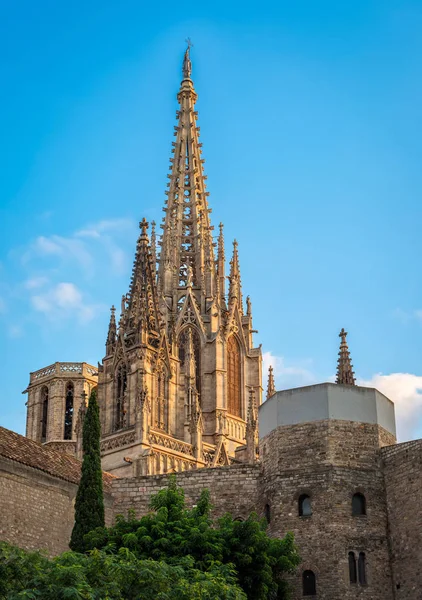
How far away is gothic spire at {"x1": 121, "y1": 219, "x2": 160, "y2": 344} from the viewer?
5803 cm

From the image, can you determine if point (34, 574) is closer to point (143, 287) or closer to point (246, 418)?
point (143, 287)

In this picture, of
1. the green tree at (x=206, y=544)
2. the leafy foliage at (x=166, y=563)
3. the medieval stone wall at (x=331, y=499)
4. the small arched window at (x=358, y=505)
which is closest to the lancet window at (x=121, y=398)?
the leafy foliage at (x=166, y=563)

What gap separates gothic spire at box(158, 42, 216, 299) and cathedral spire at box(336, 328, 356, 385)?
78.3ft

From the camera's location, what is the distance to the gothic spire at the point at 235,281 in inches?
2709

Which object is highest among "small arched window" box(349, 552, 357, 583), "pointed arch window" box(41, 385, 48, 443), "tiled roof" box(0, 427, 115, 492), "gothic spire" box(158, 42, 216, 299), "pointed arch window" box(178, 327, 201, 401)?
"gothic spire" box(158, 42, 216, 299)

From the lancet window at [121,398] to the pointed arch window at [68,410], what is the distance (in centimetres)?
1157

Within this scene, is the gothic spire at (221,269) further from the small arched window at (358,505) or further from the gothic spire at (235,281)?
the small arched window at (358,505)

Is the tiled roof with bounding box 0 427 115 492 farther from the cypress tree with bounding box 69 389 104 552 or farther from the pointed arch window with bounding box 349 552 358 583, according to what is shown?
the pointed arch window with bounding box 349 552 358 583

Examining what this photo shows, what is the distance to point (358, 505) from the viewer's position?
2802 centimetres

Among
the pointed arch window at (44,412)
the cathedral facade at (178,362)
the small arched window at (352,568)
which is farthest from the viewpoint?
the pointed arch window at (44,412)

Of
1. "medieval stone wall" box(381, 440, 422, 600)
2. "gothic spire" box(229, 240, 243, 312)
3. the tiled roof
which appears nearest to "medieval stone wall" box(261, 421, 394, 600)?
"medieval stone wall" box(381, 440, 422, 600)

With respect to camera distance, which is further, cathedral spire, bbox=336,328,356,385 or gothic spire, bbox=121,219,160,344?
gothic spire, bbox=121,219,160,344

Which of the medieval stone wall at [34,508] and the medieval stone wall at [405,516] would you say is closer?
the medieval stone wall at [34,508]

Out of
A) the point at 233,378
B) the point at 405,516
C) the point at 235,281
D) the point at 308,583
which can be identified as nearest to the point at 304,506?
the point at 308,583
